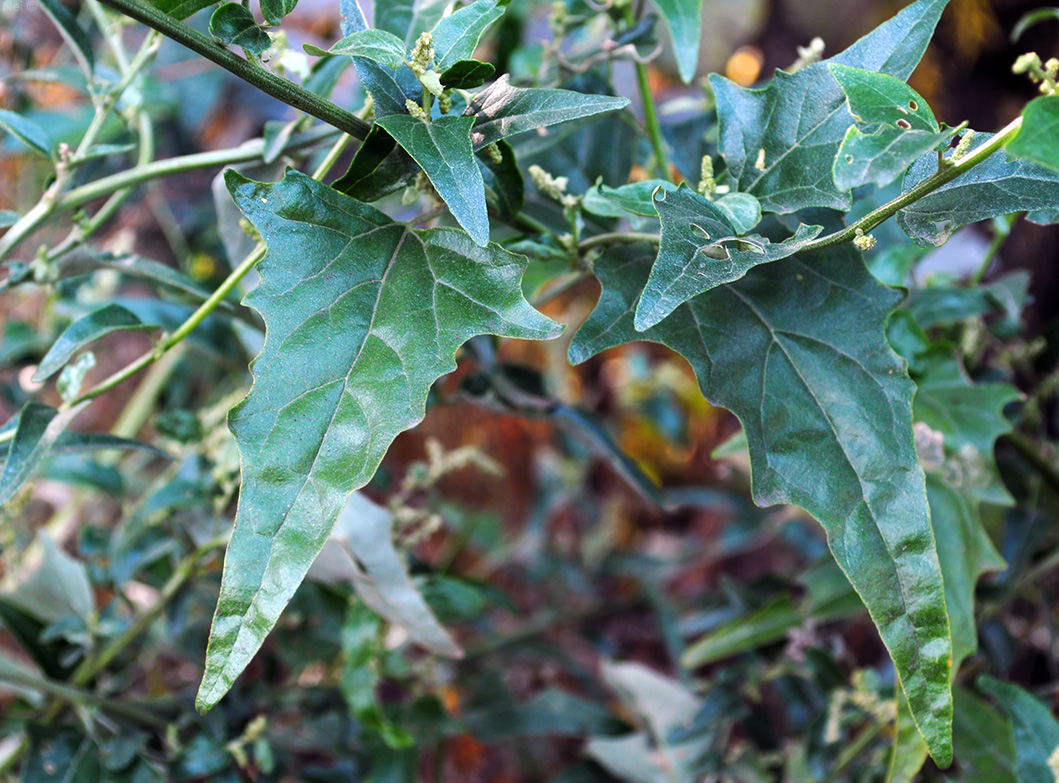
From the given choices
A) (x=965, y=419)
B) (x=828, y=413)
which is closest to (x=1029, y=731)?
(x=965, y=419)

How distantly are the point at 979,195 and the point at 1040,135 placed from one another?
0.07 metres

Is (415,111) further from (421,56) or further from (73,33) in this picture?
(73,33)

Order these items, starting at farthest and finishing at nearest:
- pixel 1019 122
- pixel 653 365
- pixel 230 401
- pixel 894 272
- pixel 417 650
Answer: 1. pixel 653 365
2. pixel 417 650
3. pixel 230 401
4. pixel 894 272
5. pixel 1019 122

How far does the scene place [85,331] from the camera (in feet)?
1.60

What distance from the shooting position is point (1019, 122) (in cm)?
32

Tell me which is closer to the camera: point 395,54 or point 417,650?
point 395,54

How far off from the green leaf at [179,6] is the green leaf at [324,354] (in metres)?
0.09

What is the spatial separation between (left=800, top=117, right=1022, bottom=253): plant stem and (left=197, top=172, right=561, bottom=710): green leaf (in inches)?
5.5

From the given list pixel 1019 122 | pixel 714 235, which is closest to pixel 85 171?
pixel 714 235

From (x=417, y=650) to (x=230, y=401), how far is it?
1.77ft

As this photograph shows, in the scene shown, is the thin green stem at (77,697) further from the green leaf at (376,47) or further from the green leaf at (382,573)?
the green leaf at (376,47)

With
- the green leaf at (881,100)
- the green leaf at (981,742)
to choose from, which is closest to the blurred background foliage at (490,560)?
the green leaf at (981,742)

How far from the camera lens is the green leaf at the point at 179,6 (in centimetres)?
39

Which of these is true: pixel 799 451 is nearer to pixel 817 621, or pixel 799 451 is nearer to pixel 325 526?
pixel 325 526
